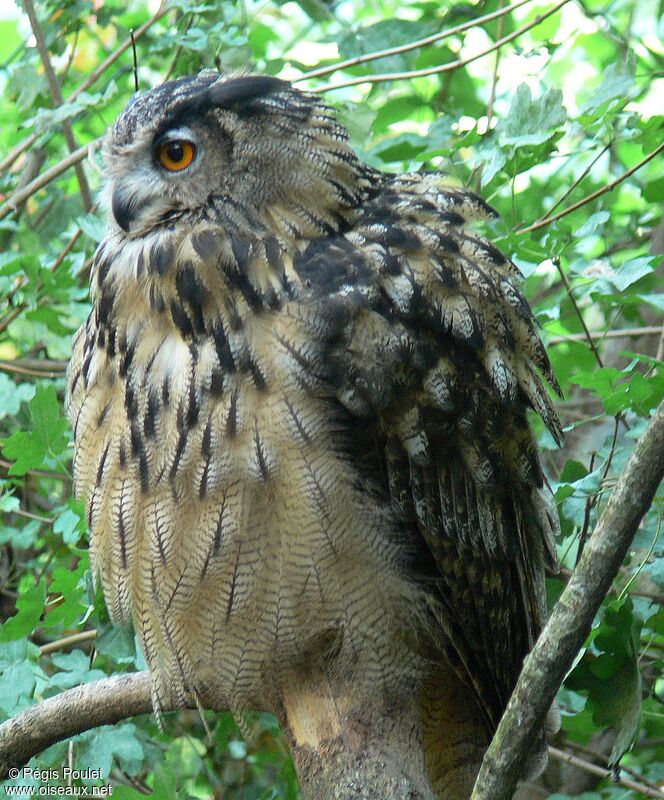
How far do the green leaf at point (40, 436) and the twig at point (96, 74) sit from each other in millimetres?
1002

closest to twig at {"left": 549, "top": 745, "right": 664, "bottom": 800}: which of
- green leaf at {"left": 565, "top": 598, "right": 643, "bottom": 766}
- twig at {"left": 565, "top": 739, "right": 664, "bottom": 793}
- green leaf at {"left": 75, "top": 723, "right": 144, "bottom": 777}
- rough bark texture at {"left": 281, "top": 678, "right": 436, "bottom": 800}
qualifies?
twig at {"left": 565, "top": 739, "right": 664, "bottom": 793}

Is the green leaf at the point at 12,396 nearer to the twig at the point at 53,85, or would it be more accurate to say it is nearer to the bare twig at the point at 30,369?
the bare twig at the point at 30,369

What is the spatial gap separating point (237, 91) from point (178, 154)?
0.61 ft

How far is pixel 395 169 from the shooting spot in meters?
3.51

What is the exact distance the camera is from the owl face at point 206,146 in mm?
2283

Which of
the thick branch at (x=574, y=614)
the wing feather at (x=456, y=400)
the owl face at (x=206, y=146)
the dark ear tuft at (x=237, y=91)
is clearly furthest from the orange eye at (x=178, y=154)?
the thick branch at (x=574, y=614)

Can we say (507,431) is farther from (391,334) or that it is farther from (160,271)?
(160,271)

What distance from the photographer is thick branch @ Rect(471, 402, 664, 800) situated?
1.53m

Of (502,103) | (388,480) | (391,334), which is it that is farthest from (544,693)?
(502,103)

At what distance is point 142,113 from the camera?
2.36m

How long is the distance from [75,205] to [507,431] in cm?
200

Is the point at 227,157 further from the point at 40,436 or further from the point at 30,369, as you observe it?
the point at 30,369

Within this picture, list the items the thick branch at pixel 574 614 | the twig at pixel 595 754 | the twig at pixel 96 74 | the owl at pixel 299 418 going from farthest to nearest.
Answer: the twig at pixel 96 74 → the twig at pixel 595 754 → the owl at pixel 299 418 → the thick branch at pixel 574 614

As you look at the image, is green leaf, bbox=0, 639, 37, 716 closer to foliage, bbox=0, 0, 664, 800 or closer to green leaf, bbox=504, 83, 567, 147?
foliage, bbox=0, 0, 664, 800
